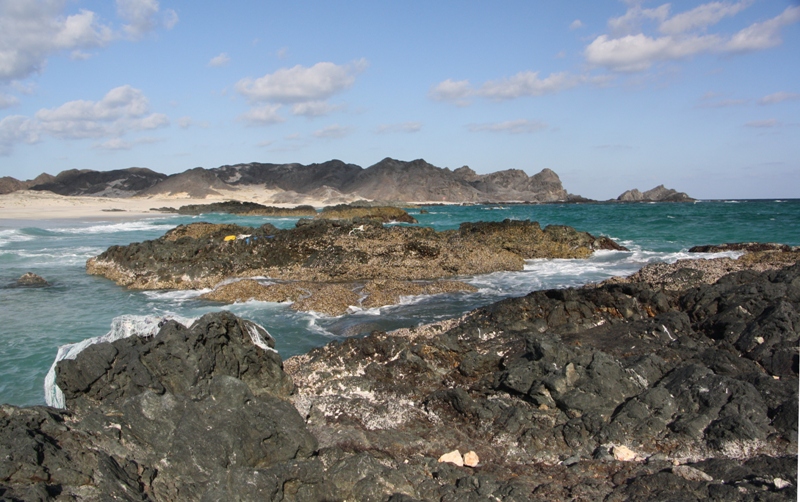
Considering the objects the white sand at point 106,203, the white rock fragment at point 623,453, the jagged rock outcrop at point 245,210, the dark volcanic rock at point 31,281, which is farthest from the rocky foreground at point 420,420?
the jagged rock outcrop at point 245,210

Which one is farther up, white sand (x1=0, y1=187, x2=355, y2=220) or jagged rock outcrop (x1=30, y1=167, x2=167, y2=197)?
jagged rock outcrop (x1=30, y1=167, x2=167, y2=197)

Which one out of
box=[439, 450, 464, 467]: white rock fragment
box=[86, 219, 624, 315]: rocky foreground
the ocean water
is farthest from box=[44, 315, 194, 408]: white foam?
box=[86, 219, 624, 315]: rocky foreground

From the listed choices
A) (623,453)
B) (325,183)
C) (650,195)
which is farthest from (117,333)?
(650,195)

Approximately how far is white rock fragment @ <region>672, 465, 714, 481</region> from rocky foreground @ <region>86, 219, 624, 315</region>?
24.1 feet

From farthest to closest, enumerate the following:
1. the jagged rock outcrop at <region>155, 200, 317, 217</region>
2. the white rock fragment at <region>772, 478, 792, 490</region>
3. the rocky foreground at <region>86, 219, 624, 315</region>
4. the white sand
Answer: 1. the jagged rock outcrop at <region>155, 200, 317, 217</region>
2. the white sand
3. the rocky foreground at <region>86, 219, 624, 315</region>
4. the white rock fragment at <region>772, 478, 792, 490</region>

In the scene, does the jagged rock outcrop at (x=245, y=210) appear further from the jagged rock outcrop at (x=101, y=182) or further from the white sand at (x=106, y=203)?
the jagged rock outcrop at (x=101, y=182)

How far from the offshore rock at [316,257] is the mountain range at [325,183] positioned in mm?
69339

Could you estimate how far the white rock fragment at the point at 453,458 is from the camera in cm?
429

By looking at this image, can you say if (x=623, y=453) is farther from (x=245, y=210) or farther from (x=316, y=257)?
(x=245, y=210)

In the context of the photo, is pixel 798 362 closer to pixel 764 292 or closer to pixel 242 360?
pixel 764 292

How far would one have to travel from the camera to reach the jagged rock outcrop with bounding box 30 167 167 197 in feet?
302

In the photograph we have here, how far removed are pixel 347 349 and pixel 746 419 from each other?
3.98 m

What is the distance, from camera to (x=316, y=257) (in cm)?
1501

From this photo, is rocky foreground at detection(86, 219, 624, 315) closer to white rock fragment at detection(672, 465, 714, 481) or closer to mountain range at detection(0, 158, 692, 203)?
white rock fragment at detection(672, 465, 714, 481)
